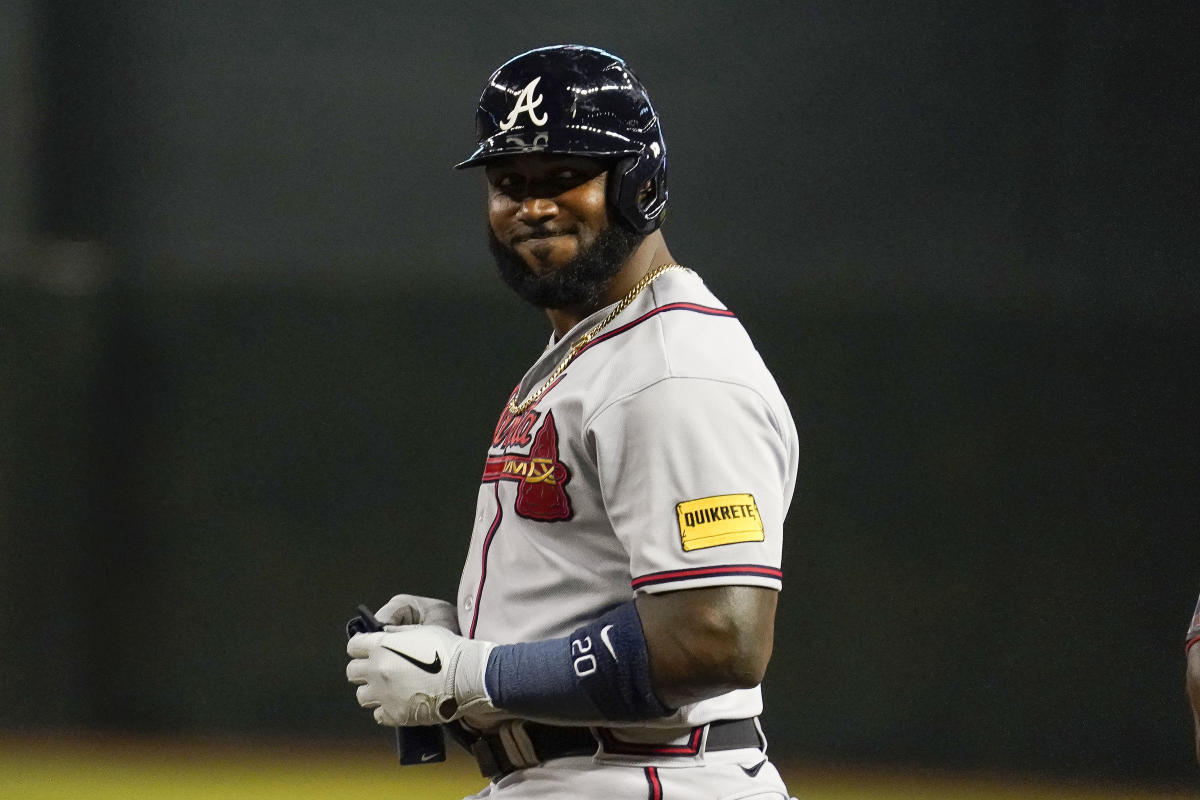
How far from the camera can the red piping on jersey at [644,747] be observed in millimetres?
1705

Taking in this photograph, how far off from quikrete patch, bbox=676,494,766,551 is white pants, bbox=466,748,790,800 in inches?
13.0

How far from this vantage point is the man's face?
1873mm

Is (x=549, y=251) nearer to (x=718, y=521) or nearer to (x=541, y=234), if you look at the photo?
(x=541, y=234)

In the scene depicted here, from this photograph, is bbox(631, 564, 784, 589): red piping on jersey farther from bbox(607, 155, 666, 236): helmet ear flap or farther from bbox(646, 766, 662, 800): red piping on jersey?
bbox(607, 155, 666, 236): helmet ear flap

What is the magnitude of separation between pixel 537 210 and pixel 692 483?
51 centimetres

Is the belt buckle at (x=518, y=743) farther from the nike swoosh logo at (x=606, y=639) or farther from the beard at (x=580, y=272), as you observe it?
the beard at (x=580, y=272)

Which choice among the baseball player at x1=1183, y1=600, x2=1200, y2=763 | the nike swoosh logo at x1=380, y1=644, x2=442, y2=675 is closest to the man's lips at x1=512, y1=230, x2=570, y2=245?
the nike swoosh logo at x1=380, y1=644, x2=442, y2=675

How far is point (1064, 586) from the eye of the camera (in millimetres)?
5062

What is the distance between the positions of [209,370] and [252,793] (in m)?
1.72

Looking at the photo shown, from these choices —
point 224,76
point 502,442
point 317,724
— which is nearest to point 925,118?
point 224,76

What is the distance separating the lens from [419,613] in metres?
2.12

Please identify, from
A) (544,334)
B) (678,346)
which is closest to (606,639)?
(678,346)

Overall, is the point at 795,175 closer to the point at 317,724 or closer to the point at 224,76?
the point at 224,76

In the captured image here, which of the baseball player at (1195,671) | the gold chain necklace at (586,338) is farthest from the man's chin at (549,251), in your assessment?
the baseball player at (1195,671)
